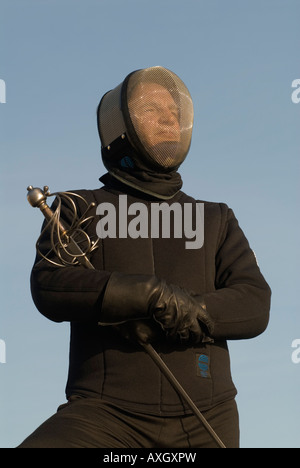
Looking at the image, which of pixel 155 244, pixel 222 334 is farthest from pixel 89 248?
pixel 222 334

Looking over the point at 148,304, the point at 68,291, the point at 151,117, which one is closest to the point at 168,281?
the point at 148,304

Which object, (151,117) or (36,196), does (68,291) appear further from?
(151,117)

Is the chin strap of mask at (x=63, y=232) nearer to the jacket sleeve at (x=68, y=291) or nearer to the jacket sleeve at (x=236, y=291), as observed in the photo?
the jacket sleeve at (x=68, y=291)

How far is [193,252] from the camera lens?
6.02 m

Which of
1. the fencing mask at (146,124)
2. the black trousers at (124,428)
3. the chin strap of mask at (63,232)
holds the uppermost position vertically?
the fencing mask at (146,124)

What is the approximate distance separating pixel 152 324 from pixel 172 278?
41 centimetres

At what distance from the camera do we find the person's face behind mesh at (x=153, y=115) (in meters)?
6.18

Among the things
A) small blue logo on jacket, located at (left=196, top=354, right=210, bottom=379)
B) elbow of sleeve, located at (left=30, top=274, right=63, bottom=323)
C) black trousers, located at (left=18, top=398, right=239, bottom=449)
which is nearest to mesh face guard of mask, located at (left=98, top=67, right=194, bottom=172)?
elbow of sleeve, located at (left=30, top=274, right=63, bottom=323)

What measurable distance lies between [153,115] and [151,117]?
0.08 feet

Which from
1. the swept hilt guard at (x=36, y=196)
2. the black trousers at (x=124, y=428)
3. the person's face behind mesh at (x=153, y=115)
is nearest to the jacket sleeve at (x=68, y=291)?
the swept hilt guard at (x=36, y=196)

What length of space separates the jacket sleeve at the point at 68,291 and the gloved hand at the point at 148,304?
69 mm

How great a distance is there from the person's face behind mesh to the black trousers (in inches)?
62.0

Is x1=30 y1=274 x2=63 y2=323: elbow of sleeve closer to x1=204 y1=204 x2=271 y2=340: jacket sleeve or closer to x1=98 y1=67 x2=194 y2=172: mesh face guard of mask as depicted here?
x1=204 y1=204 x2=271 y2=340: jacket sleeve

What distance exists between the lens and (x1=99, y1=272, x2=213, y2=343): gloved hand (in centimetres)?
541
